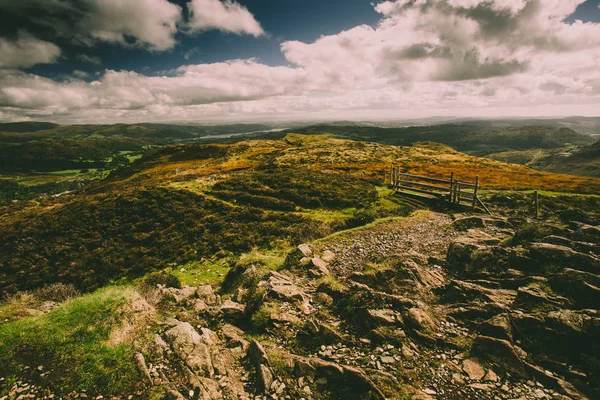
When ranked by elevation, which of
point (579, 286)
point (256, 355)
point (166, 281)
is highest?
point (579, 286)

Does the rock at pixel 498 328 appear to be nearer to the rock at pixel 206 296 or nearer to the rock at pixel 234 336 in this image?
the rock at pixel 234 336

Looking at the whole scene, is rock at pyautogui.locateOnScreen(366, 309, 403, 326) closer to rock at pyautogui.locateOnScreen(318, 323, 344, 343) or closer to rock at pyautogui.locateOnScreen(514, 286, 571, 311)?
rock at pyautogui.locateOnScreen(318, 323, 344, 343)

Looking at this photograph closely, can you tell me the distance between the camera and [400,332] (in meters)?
8.10

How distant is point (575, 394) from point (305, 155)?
238ft

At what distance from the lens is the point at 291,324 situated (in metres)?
9.26

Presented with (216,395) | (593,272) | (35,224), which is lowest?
(35,224)

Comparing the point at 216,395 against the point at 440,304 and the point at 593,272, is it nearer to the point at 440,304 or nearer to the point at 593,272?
the point at 440,304

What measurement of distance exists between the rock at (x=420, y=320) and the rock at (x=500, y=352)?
3.93ft

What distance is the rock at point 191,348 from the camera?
7340 mm

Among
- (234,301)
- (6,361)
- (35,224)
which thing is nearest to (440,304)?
(234,301)

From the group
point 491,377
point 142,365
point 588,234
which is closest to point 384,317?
point 491,377

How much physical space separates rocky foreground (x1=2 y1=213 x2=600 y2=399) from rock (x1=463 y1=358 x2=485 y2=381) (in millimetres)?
24

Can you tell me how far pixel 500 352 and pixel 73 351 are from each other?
38.1 ft

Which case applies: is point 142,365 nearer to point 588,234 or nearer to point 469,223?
point 588,234
